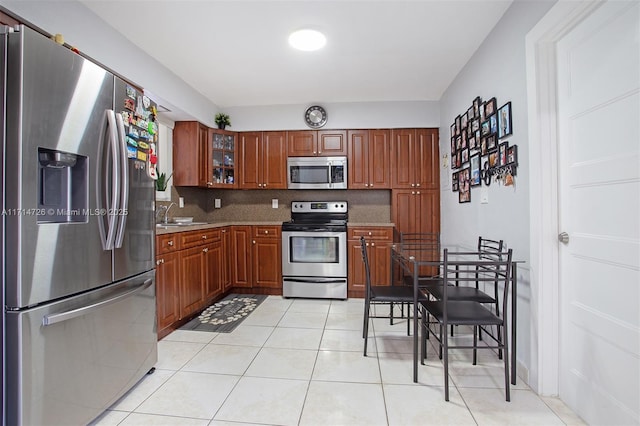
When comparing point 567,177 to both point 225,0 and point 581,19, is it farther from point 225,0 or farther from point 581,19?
point 225,0

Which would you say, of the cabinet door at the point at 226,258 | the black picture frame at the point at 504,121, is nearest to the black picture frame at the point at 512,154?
the black picture frame at the point at 504,121

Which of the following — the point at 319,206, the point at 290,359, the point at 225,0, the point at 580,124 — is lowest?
the point at 290,359

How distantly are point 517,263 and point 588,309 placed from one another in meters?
0.45

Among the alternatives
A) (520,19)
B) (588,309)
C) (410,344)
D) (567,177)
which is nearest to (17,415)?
(410,344)

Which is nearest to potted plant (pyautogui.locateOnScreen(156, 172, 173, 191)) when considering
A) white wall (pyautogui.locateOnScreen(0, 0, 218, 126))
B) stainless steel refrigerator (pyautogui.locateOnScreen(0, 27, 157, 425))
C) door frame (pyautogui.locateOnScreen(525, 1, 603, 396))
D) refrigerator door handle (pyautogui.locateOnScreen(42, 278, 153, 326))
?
white wall (pyautogui.locateOnScreen(0, 0, 218, 126))

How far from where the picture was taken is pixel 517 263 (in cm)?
197

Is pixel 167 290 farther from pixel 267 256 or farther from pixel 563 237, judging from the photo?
pixel 563 237

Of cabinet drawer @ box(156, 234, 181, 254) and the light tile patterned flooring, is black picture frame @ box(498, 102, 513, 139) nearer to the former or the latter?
the light tile patterned flooring

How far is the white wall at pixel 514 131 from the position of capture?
1879 mm

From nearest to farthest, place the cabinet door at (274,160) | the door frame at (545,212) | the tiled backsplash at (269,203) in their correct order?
the door frame at (545,212)
the cabinet door at (274,160)
the tiled backsplash at (269,203)

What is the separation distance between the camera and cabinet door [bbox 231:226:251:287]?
3.96m

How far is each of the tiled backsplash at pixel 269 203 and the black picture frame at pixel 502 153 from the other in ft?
6.89

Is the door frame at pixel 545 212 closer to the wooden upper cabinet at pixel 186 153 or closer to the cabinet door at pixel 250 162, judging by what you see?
the cabinet door at pixel 250 162

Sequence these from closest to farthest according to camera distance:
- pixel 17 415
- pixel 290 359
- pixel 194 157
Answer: pixel 17 415, pixel 290 359, pixel 194 157
